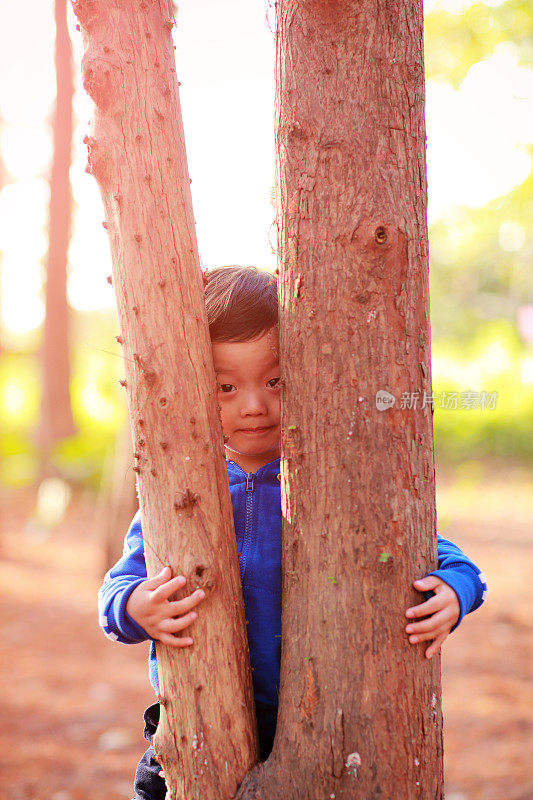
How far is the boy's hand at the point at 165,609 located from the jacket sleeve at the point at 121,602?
65mm

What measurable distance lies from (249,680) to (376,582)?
1.33ft

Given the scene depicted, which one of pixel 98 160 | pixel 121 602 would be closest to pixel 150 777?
pixel 121 602

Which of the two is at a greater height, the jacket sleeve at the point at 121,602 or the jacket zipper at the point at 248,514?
the jacket zipper at the point at 248,514

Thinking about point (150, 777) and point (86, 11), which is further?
point (150, 777)

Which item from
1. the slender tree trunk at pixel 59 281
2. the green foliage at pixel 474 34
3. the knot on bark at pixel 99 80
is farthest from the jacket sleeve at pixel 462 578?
the slender tree trunk at pixel 59 281

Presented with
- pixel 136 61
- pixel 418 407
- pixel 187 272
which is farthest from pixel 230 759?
pixel 136 61

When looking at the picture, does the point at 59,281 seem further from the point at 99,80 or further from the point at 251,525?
the point at 99,80

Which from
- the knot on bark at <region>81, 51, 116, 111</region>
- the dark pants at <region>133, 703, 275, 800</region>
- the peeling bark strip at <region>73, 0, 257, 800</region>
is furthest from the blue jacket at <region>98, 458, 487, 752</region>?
the knot on bark at <region>81, 51, 116, 111</region>

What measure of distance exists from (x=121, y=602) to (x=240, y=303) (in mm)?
830

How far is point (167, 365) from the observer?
155 centimetres

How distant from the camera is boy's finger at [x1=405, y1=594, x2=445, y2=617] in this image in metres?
1.51

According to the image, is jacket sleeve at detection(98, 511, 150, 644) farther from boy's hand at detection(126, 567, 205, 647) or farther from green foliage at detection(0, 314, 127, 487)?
green foliage at detection(0, 314, 127, 487)

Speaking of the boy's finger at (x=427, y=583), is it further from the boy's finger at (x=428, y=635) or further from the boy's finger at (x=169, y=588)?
the boy's finger at (x=169, y=588)

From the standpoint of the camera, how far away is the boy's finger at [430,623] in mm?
1498
